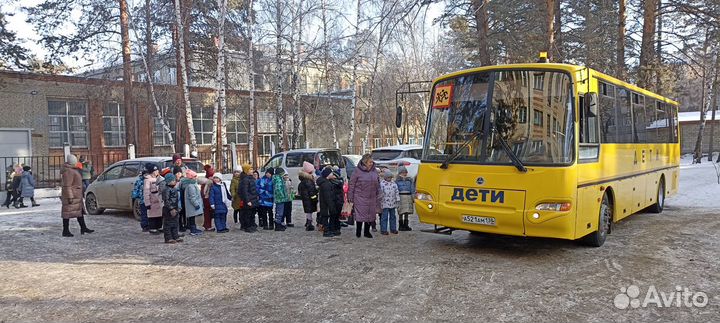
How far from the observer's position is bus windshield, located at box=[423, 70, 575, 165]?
6.95m

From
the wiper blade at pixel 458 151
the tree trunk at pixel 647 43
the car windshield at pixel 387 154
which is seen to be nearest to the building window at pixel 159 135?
the car windshield at pixel 387 154

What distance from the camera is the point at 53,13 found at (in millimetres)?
20156

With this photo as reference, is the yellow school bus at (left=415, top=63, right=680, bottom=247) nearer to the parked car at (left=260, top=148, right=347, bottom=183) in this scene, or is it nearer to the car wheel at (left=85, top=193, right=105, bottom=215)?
the parked car at (left=260, top=148, right=347, bottom=183)

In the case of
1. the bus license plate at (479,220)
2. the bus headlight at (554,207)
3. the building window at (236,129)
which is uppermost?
the building window at (236,129)

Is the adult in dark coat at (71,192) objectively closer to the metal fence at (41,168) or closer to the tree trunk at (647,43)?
the metal fence at (41,168)

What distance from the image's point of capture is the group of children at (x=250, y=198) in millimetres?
9227

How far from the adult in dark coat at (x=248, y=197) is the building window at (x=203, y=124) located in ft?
73.6

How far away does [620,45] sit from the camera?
50.1 ft

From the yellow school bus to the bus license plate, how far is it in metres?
0.02

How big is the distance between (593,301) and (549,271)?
4.13 ft

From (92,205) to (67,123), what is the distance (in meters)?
15.0

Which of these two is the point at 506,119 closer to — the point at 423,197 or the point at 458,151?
the point at 458,151

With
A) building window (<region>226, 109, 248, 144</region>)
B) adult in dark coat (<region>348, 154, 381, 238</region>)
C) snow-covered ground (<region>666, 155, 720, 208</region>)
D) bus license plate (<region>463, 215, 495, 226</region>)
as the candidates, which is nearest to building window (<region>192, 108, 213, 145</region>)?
building window (<region>226, 109, 248, 144</region>)

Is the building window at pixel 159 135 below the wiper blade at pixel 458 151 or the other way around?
the other way around
